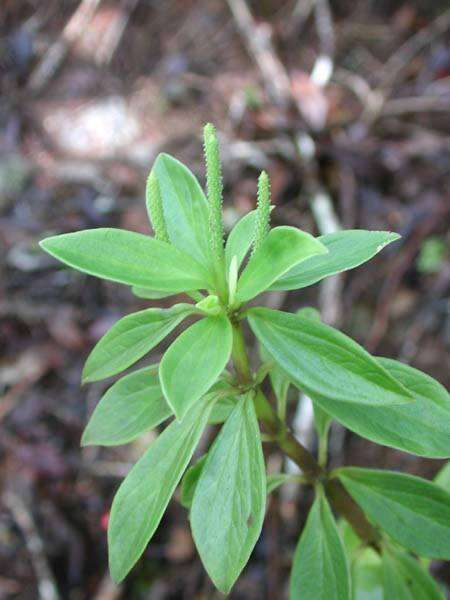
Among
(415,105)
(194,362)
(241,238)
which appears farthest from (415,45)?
(194,362)

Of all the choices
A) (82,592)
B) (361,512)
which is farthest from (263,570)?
(361,512)

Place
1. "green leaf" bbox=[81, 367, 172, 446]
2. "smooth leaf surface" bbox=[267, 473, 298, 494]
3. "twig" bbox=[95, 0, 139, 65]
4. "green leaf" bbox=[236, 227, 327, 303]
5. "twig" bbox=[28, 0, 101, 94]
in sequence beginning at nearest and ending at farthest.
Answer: "green leaf" bbox=[236, 227, 327, 303] < "green leaf" bbox=[81, 367, 172, 446] < "smooth leaf surface" bbox=[267, 473, 298, 494] < "twig" bbox=[28, 0, 101, 94] < "twig" bbox=[95, 0, 139, 65]

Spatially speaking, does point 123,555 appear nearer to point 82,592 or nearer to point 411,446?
point 411,446

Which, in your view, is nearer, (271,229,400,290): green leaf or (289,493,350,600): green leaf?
(271,229,400,290): green leaf

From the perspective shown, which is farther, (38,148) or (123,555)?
(38,148)

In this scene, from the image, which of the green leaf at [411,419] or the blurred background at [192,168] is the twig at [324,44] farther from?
the green leaf at [411,419]

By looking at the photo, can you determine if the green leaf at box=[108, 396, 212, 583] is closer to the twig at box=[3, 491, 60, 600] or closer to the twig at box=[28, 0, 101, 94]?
the twig at box=[3, 491, 60, 600]

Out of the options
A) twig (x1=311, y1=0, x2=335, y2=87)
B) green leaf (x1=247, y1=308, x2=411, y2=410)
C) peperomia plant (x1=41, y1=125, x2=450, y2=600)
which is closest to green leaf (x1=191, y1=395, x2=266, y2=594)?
peperomia plant (x1=41, y1=125, x2=450, y2=600)
